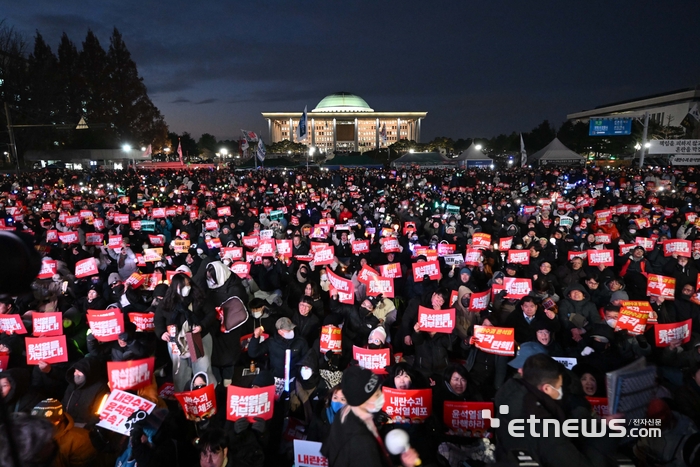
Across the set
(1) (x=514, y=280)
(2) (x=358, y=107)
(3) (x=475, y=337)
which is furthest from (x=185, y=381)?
(2) (x=358, y=107)

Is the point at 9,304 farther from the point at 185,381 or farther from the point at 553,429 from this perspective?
the point at 553,429

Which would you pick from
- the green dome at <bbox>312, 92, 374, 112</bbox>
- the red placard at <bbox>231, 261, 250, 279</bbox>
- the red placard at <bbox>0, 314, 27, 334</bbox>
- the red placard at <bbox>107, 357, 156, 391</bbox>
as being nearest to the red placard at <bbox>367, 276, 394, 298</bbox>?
the red placard at <bbox>231, 261, 250, 279</bbox>

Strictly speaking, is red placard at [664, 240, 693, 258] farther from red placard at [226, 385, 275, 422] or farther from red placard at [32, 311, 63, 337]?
red placard at [32, 311, 63, 337]

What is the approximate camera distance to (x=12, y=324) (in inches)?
184

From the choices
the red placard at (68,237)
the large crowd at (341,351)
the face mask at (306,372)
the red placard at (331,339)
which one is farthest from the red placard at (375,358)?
the red placard at (68,237)

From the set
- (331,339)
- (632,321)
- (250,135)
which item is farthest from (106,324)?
(250,135)

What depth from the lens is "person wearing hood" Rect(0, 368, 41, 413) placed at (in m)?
3.29

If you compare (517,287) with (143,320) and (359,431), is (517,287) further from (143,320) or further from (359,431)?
(143,320)

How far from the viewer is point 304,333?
480cm

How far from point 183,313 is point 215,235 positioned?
5161mm

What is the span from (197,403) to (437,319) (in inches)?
96.3

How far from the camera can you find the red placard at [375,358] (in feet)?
13.1

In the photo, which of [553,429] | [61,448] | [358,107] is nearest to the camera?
[553,429]

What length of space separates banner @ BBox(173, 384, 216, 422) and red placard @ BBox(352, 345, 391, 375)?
1369mm
